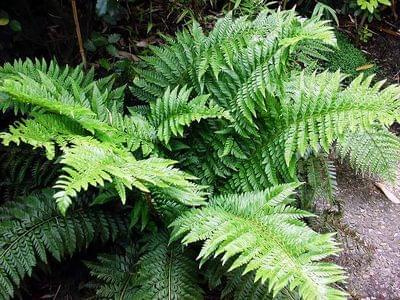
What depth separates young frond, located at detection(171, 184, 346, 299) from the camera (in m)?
1.80

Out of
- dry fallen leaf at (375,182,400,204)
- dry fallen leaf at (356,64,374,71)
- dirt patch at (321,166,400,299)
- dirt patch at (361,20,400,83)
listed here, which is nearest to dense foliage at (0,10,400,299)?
Answer: dirt patch at (321,166,400,299)

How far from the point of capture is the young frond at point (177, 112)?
239 centimetres

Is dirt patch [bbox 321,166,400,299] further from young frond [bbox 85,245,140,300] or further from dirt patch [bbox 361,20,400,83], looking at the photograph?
dirt patch [bbox 361,20,400,83]

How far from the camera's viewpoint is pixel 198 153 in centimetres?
271

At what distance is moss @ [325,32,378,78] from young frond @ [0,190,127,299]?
2.21 meters

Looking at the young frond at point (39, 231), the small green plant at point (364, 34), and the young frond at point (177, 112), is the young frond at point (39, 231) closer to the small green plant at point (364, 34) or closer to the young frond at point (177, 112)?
the young frond at point (177, 112)

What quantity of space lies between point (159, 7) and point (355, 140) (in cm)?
195

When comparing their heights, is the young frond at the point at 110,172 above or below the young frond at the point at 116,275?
above

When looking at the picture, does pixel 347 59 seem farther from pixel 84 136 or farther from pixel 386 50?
pixel 84 136

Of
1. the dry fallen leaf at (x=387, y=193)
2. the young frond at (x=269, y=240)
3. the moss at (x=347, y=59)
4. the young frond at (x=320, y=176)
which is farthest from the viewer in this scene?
the moss at (x=347, y=59)

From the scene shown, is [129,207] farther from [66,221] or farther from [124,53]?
[124,53]

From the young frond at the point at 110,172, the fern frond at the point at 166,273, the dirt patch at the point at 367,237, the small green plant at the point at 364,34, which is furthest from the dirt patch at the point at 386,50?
the young frond at the point at 110,172

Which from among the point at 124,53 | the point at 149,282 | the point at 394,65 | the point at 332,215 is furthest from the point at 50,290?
the point at 394,65

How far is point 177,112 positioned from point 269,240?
81 centimetres
